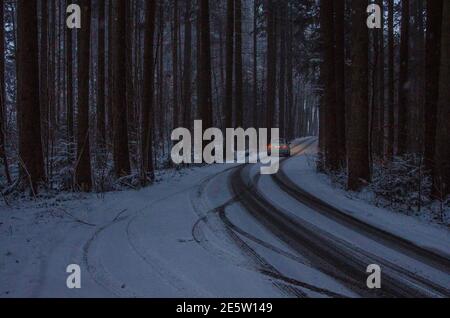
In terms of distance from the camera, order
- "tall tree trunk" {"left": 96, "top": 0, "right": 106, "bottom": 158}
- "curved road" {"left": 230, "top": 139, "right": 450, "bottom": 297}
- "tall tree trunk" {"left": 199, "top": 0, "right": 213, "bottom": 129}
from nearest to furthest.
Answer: "curved road" {"left": 230, "top": 139, "right": 450, "bottom": 297}, "tall tree trunk" {"left": 96, "top": 0, "right": 106, "bottom": 158}, "tall tree trunk" {"left": 199, "top": 0, "right": 213, "bottom": 129}

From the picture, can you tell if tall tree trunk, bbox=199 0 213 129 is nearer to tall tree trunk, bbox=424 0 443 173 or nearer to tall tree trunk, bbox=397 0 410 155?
tall tree trunk, bbox=397 0 410 155

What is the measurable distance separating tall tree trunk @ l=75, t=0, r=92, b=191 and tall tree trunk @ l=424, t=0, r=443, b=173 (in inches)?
399

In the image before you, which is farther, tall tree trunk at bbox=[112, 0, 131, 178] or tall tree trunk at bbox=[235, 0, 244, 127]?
tall tree trunk at bbox=[235, 0, 244, 127]

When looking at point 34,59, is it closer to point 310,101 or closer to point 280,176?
point 280,176

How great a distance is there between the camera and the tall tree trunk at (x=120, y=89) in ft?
44.6

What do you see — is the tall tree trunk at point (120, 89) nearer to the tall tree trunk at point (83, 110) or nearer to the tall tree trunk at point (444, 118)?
the tall tree trunk at point (83, 110)

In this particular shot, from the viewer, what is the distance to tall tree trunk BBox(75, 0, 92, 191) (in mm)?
12297

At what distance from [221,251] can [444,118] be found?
7.42m

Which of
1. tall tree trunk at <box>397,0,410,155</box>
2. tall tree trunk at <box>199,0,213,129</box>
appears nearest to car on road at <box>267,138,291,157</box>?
tall tree trunk at <box>199,0,213,129</box>

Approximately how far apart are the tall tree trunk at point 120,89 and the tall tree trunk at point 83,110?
114 cm

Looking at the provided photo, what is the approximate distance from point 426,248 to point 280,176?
9.88m

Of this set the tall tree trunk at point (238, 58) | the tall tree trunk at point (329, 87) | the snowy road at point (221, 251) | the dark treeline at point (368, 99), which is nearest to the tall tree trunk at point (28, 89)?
the snowy road at point (221, 251)

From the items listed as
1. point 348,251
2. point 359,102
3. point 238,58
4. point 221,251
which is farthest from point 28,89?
point 238,58
